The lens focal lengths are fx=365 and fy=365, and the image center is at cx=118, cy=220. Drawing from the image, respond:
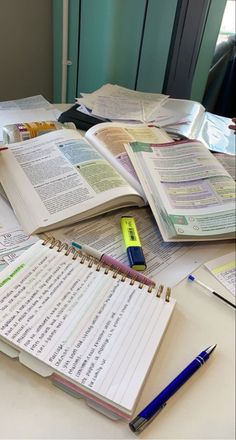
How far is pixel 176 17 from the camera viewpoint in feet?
4.06

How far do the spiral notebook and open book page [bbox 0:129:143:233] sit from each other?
0.10 metres

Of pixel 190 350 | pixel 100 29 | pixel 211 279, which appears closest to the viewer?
pixel 190 350

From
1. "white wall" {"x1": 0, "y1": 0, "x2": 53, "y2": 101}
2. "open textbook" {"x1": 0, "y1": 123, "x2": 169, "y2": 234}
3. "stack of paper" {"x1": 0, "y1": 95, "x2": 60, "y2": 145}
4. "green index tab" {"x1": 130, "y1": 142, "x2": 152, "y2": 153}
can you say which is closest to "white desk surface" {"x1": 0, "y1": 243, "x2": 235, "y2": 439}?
"open textbook" {"x1": 0, "y1": 123, "x2": 169, "y2": 234}

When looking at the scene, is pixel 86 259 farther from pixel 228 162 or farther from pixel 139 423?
pixel 228 162

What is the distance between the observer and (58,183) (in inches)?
25.4

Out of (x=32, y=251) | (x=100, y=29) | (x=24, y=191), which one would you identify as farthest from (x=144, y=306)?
(x=100, y=29)

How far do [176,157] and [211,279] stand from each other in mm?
304

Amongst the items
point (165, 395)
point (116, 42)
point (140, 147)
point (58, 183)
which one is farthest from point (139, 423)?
point (116, 42)

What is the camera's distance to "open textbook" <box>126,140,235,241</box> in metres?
0.60

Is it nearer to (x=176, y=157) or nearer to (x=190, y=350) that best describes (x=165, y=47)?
(x=176, y=157)

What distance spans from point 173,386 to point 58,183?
15.3 inches

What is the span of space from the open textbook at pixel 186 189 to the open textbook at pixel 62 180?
0.04 metres

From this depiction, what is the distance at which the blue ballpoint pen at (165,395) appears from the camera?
353 mm

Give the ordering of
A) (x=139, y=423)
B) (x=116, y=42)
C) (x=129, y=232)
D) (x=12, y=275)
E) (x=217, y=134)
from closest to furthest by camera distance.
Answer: (x=139, y=423) → (x=12, y=275) → (x=129, y=232) → (x=217, y=134) → (x=116, y=42)
